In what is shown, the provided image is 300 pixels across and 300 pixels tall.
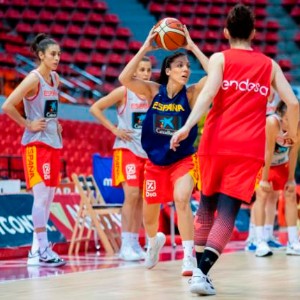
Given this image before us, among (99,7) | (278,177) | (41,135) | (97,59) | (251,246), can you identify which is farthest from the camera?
(99,7)

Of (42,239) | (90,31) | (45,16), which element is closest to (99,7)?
(90,31)

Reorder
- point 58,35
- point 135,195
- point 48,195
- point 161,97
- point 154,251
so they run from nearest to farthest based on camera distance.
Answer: point 161,97 → point 154,251 → point 48,195 → point 135,195 → point 58,35

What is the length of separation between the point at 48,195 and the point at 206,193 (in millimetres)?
2784

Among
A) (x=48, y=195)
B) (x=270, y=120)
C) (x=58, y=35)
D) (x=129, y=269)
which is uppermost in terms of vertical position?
(x=58, y=35)

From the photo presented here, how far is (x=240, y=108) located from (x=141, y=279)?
1.70 meters

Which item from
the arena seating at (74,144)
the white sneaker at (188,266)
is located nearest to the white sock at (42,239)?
the white sneaker at (188,266)

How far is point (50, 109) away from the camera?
311 inches

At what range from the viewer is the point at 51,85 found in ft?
26.1

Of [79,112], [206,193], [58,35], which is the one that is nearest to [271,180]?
[206,193]

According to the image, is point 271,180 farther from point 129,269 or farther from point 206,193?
point 206,193

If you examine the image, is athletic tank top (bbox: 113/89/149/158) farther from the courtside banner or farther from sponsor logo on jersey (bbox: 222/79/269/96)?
sponsor logo on jersey (bbox: 222/79/269/96)

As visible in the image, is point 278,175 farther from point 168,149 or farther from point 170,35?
point 170,35

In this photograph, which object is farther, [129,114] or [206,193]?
[129,114]

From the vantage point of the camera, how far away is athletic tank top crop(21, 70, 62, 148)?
25.7 ft
